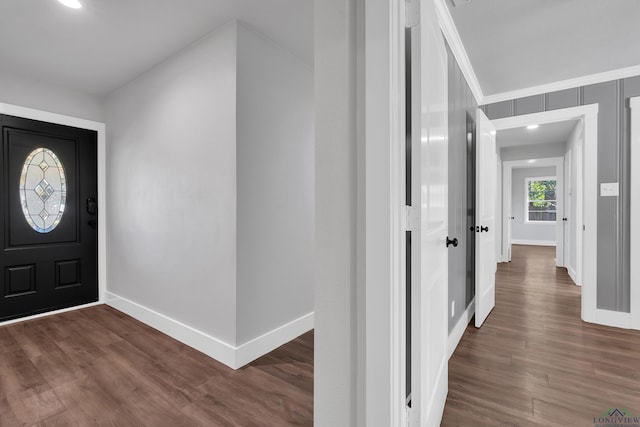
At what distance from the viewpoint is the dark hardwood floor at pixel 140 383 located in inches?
63.7

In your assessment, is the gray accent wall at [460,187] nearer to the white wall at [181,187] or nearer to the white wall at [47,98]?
the white wall at [181,187]

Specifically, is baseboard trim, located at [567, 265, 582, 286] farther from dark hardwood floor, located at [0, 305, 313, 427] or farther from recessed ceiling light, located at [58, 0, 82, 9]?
recessed ceiling light, located at [58, 0, 82, 9]

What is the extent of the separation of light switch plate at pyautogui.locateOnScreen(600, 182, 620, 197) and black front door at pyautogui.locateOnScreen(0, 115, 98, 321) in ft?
18.3

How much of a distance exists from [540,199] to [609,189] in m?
7.61

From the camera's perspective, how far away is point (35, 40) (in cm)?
241

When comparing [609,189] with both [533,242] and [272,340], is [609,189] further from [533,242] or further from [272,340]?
[533,242]

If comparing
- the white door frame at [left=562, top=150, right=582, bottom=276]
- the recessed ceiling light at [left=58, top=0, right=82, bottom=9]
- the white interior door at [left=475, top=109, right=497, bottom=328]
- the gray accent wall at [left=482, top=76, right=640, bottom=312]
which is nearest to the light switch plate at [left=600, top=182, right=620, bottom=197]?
the gray accent wall at [left=482, top=76, right=640, bottom=312]

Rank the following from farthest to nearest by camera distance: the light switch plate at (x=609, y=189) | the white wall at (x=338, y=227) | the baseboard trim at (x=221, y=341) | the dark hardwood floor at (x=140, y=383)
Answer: the light switch plate at (x=609, y=189) → the baseboard trim at (x=221, y=341) → the dark hardwood floor at (x=140, y=383) → the white wall at (x=338, y=227)

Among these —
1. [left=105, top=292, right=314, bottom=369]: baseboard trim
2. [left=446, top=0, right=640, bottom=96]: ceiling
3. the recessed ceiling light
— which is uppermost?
the recessed ceiling light

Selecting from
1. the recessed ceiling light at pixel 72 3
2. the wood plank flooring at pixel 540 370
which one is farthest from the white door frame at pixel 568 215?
the recessed ceiling light at pixel 72 3

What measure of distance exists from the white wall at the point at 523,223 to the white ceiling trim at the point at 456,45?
7.64 meters

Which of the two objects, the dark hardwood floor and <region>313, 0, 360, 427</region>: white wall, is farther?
the dark hardwood floor

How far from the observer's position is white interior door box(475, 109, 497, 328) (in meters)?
2.76

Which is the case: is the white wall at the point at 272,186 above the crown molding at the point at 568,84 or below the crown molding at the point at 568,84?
below
